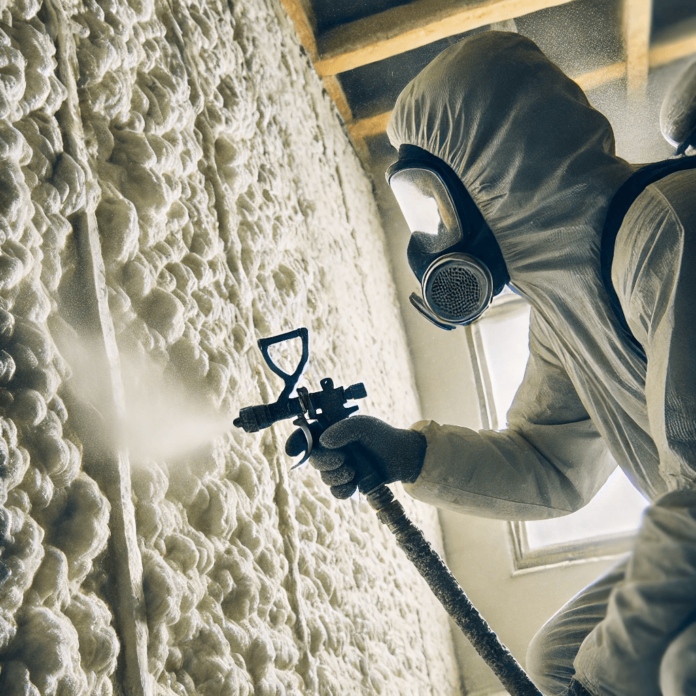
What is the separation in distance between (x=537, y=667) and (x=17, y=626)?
0.88 m

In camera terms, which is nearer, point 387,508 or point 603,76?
point 387,508

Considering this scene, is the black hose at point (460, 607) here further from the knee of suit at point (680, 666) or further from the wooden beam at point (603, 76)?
the wooden beam at point (603, 76)

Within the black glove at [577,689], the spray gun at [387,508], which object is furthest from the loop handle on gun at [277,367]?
the black glove at [577,689]

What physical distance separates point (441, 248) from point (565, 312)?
0.84ft

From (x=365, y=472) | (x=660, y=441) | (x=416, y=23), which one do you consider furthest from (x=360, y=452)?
(x=416, y=23)

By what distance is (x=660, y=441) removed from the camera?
2.75ft

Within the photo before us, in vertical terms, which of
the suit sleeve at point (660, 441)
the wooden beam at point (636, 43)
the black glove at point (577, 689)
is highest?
the wooden beam at point (636, 43)

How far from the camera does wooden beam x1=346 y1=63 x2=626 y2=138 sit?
3.90 meters

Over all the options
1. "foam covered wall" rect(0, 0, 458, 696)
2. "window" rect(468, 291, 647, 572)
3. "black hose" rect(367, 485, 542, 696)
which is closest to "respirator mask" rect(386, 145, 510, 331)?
"black hose" rect(367, 485, 542, 696)

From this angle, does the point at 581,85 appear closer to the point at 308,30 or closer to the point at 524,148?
the point at 308,30

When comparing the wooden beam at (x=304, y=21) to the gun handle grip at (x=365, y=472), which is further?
the wooden beam at (x=304, y=21)

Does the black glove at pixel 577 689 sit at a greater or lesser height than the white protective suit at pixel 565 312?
lesser

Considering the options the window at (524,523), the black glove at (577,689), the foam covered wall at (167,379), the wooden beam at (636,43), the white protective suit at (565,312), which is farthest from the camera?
the window at (524,523)

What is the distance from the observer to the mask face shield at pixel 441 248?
1.25 m
